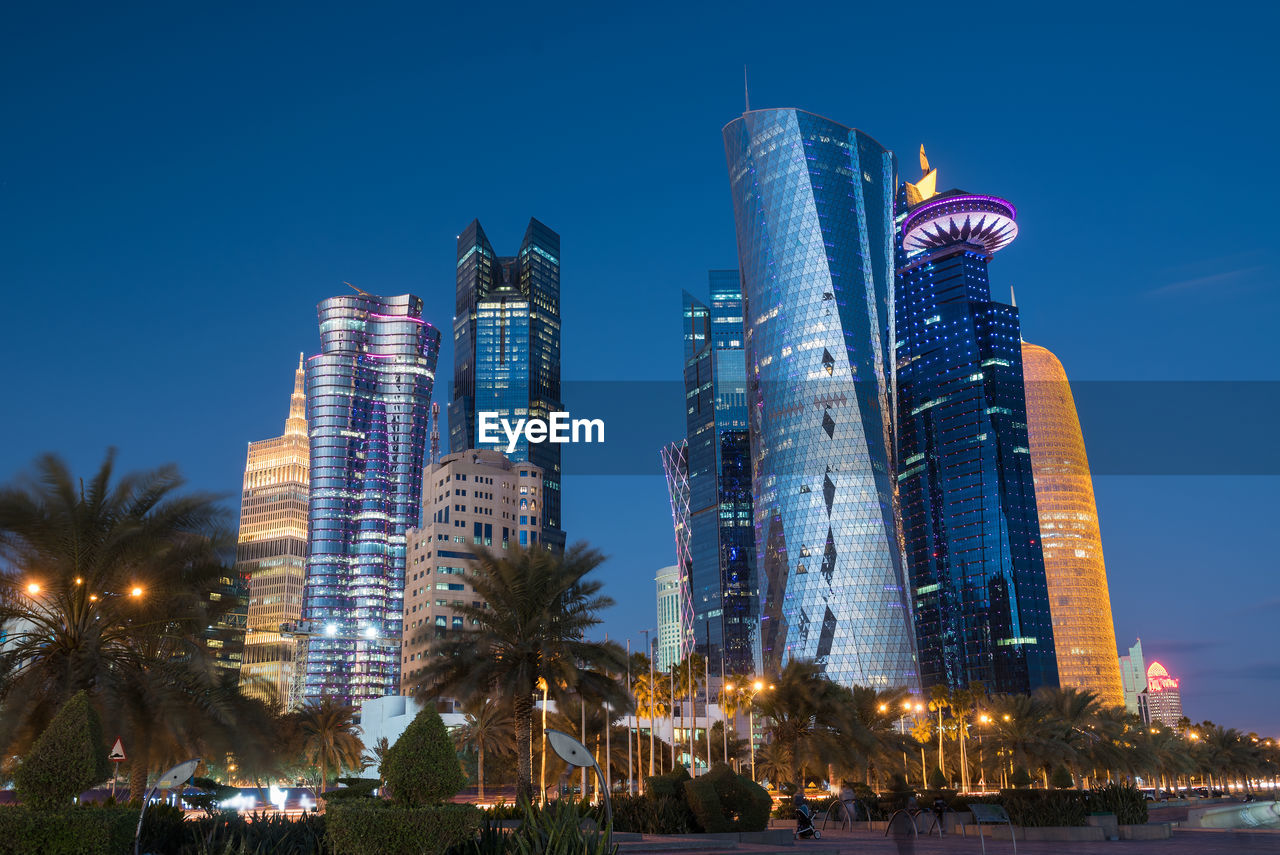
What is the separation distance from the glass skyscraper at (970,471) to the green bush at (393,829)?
559 feet

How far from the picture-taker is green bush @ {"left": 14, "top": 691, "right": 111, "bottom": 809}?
14.0 meters

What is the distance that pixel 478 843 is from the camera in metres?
14.3

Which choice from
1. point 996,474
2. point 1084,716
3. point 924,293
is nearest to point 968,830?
point 1084,716

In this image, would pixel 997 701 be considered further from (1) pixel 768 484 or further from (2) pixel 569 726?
(1) pixel 768 484

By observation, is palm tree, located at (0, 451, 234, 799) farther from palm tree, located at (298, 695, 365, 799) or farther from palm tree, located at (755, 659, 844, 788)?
palm tree, located at (298, 695, 365, 799)

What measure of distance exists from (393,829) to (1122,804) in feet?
78.8

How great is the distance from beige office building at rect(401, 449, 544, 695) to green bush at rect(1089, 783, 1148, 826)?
5323 inches

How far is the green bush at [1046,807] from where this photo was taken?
28.4 m

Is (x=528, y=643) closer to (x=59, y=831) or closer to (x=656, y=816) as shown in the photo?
(x=656, y=816)

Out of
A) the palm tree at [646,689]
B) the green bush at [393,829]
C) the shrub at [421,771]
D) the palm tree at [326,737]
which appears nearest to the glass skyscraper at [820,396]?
the palm tree at [646,689]

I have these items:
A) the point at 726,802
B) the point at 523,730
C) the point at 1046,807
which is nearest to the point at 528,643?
the point at 523,730

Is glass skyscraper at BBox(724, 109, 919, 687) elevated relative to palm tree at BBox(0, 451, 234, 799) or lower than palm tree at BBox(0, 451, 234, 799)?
elevated

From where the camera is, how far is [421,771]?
41.3ft

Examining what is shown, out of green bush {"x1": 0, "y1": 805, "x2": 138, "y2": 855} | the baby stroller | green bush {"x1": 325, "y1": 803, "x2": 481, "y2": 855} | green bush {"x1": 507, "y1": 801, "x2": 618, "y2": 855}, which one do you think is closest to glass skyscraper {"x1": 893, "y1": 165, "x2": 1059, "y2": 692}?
the baby stroller
